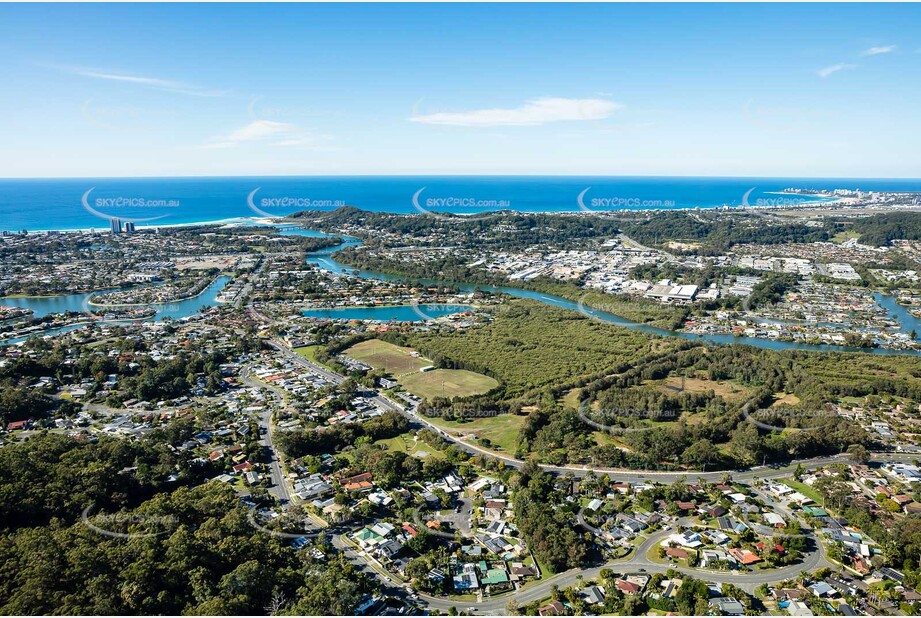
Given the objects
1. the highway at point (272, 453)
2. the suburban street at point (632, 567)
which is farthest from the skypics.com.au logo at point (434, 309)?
the suburban street at point (632, 567)

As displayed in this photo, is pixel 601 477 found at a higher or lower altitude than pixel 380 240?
lower

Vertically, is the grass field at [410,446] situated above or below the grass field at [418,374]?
below

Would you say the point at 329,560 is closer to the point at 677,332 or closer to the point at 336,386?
the point at 336,386

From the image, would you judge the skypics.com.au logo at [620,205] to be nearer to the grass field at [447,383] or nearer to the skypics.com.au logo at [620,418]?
the grass field at [447,383]

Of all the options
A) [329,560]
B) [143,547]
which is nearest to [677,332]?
[329,560]

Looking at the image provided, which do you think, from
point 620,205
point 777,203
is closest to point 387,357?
point 620,205

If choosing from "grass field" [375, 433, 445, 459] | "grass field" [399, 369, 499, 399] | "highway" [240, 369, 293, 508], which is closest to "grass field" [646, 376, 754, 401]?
"grass field" [399, 369, 499, 399]

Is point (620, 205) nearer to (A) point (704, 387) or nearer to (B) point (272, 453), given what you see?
(A) point (704, 387)
